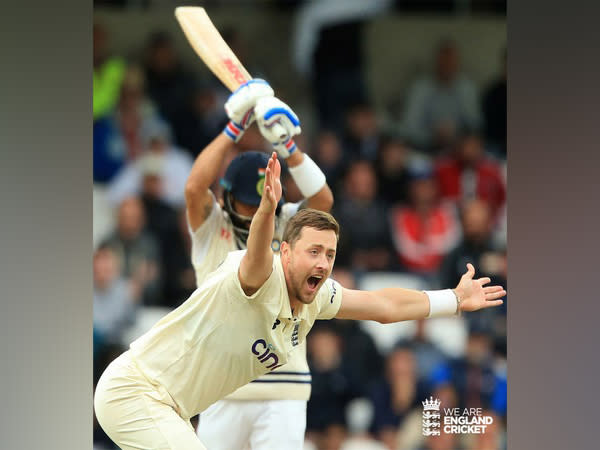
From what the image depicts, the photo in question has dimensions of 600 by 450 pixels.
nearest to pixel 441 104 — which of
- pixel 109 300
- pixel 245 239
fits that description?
pixel 245 239

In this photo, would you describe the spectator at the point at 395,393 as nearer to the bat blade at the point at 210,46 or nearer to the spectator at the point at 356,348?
the spectator at the point at 356,348

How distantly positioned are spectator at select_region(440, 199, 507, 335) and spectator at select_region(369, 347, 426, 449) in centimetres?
38

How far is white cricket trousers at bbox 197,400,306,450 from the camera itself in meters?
3.63

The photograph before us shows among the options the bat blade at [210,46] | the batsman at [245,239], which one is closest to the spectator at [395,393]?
the batsman at [245,239]

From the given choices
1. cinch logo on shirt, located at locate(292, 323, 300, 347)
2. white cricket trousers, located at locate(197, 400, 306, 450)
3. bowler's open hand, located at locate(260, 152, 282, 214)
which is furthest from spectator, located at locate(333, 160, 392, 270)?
bowler's open hand, located at locate(260, 152, 282, 214)

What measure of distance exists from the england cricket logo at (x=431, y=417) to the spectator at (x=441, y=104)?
1236 mm

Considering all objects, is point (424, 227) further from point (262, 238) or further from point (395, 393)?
point (262, 238)

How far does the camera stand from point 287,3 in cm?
433

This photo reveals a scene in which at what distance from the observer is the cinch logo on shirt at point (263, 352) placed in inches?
114

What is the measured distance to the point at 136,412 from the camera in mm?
2875

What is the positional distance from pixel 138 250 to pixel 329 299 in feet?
4.71
